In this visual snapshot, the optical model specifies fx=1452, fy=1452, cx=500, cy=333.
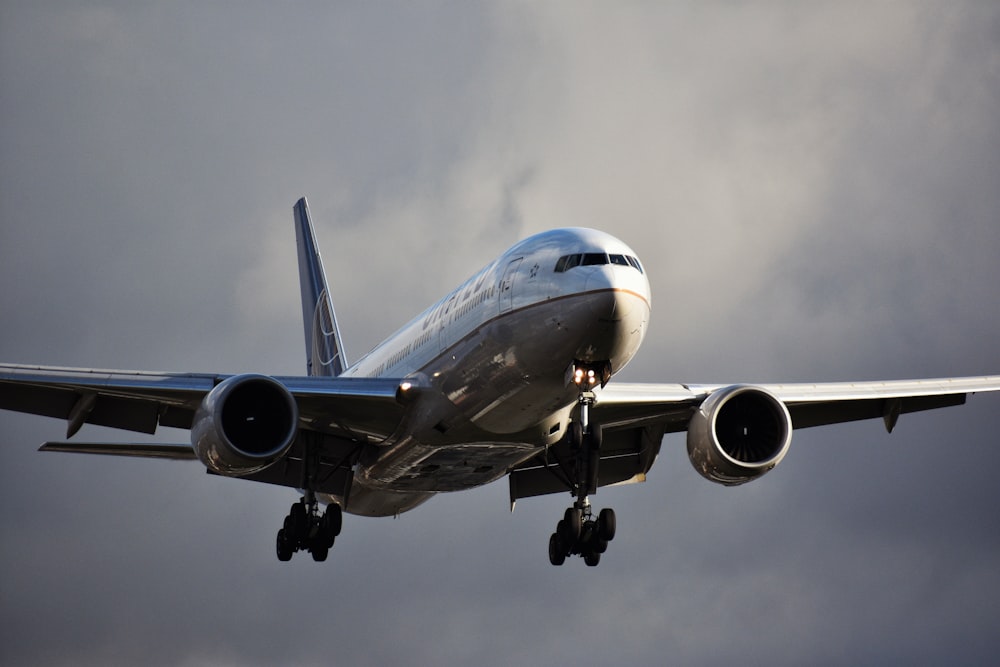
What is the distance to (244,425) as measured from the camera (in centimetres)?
3206

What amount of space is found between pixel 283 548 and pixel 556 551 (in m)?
6.99

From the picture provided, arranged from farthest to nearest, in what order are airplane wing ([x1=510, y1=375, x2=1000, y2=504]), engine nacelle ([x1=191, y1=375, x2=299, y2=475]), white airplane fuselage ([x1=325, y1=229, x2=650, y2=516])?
airplane wing ([x1=510, y1=375, x2=1000, y2=504]), engine nacelle ([x1=191, y1=375, x2=299, y2=475]), white airplane fuselage ([x1=325, y1=229, x2=650, y2=516])

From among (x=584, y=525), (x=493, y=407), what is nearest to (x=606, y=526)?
(x=584, y=525)

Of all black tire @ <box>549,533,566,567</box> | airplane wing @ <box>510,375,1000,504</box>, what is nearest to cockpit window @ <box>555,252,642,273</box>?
airplane wing @ <box>510,375,1000,504</box>

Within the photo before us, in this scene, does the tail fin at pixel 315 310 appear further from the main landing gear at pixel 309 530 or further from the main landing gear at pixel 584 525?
the main landing gear at pixel 584 525

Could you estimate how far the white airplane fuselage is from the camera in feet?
90.0

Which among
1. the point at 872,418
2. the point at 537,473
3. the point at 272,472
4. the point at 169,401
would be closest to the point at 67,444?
the point at 169,401

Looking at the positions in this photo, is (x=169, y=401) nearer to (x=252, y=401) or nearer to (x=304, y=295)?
(x=252, y=401)

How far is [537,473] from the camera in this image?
3781 cm

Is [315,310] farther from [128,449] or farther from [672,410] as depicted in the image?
[672,410]

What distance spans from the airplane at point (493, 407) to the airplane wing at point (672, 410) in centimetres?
5

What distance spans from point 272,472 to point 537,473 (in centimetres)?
682

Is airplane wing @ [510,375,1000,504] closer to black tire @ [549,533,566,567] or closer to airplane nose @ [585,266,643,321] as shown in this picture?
black tire @ [549,533,566,567]

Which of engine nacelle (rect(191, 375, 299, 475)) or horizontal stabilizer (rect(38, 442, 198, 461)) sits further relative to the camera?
horizontal stabilizer (rect(38, 442, 198, 461))
